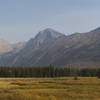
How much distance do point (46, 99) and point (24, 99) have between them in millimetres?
3568

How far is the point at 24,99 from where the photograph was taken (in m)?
38.0

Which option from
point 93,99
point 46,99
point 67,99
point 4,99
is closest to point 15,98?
point 4,99

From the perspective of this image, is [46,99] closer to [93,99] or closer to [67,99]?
[67,99]

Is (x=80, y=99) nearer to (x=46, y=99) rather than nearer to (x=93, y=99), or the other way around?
(x=93, y=99)

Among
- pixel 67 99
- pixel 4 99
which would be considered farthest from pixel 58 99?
pixel 4 99

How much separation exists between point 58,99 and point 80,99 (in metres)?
3.63

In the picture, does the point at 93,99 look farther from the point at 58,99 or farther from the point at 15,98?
the point at 15,98

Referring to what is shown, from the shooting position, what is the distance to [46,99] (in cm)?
3828

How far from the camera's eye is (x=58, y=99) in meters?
38.5

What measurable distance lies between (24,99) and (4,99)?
3.54 m

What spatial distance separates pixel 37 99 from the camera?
38.2 metres

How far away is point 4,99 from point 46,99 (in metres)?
7.00

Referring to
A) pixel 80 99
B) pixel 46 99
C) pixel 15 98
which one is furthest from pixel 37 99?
pixel 80 99

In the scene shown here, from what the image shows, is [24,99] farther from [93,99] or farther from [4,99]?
[93,99]
